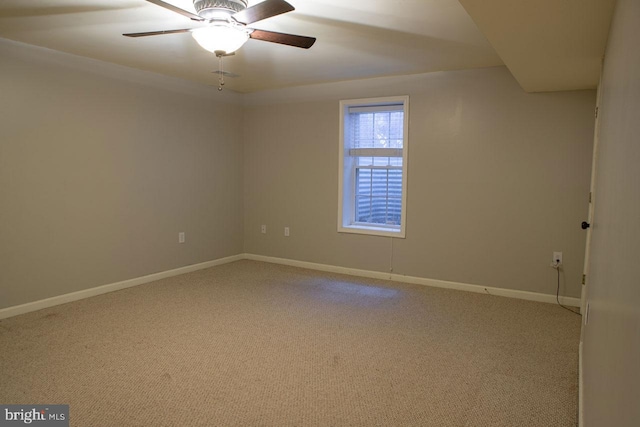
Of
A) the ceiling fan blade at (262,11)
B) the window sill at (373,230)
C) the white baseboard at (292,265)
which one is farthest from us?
the window sill at (373,230)

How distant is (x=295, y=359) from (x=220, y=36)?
2.10 metres

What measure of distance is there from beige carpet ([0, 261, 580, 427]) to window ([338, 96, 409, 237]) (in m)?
1.14

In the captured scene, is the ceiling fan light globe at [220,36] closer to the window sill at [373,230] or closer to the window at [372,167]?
the window at [372,167]

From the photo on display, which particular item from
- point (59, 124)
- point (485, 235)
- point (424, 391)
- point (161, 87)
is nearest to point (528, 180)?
point (485, 235)

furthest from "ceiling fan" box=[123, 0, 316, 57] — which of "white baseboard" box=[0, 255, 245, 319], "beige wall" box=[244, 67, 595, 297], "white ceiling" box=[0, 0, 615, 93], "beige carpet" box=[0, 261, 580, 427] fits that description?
"white baseboard" box=[0, 255, 245, 319]

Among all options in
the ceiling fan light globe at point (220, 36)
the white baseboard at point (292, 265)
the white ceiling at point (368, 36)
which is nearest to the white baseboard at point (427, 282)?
the white baseboard at point (292, 265)

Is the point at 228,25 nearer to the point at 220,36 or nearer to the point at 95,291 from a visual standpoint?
the point at 220,36

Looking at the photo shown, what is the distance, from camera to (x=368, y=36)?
3.26 meters

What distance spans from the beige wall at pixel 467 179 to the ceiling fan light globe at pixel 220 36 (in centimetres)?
260

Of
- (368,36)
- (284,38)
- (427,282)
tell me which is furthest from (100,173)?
(427,282)

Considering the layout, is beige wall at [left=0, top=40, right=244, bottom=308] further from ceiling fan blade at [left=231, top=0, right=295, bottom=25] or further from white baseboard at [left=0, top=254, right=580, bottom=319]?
ceiling fan blade at [left=231, top=0, right=295, bottom=25]

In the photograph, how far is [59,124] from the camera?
12.7 feet

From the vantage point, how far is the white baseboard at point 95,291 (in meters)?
3.66

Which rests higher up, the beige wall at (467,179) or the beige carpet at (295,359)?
the beige wall at (467,179)
